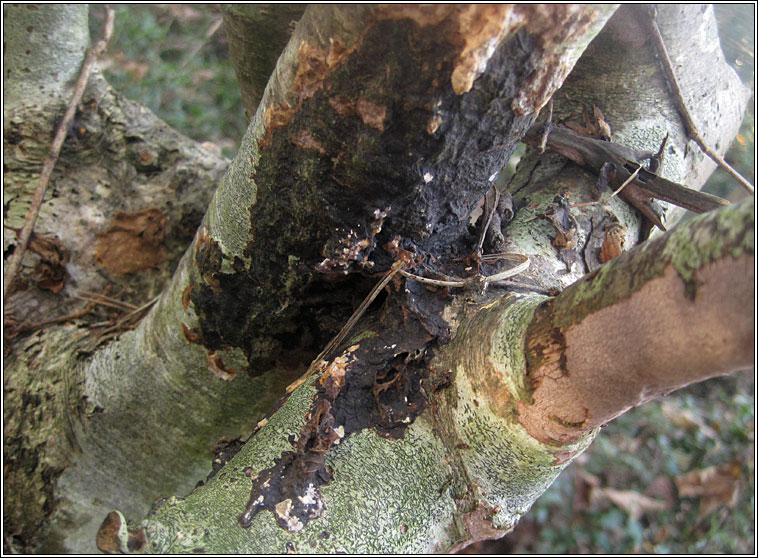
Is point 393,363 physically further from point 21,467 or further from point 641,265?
point 21,467

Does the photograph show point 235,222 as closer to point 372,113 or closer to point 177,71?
point 372,113

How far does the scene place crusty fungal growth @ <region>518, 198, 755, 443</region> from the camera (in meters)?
0.49

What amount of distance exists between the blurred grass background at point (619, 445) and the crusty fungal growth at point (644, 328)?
6.55 feet

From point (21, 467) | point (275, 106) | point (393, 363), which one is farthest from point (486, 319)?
point (21, 467)

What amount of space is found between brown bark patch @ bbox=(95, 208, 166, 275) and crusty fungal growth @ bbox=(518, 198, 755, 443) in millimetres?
1135

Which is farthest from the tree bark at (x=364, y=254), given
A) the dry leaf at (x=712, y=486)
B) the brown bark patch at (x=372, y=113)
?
the dry leaf at (x=712, y=486)

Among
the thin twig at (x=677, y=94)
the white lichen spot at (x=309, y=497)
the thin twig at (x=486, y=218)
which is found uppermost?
the thin twig at (x=677, y=94)

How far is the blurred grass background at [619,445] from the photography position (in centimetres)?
242

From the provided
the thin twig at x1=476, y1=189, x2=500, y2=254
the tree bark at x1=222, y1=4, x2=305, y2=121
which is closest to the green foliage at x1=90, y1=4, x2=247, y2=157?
the tree bark at x1=222, y1=4, x2=305, y2=121

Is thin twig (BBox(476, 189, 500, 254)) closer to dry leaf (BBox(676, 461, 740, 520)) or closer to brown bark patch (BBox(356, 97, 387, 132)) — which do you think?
brown bark patch (BBox(356, 97, 387, 132))

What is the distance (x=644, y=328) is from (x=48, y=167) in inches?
58.0

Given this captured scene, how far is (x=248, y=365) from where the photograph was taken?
1.04m

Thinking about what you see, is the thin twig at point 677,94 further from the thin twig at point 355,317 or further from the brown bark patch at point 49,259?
the brown bark patch at point 49,259

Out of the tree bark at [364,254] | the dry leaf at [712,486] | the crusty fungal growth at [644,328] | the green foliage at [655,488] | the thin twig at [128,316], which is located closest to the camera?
the crusty fungal growth at [644,328]
